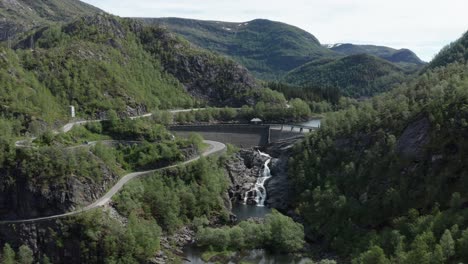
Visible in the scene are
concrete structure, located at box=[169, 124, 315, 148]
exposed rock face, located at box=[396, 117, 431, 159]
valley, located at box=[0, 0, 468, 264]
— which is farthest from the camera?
concrete structure, located at box=[169, 124, 315, 148]

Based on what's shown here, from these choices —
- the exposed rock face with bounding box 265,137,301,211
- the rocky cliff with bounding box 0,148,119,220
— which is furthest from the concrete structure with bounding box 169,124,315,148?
the rocky cliff with bounding box 0,148,119,220

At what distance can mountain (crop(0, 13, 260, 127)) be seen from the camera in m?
116

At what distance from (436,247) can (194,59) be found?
13809cm

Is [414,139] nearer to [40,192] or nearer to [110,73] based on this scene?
[40,192]

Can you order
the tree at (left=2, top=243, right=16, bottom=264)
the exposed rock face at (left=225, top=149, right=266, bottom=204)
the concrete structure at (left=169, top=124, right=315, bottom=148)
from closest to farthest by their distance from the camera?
the tree at (left=2, top=243, right=16, bottom=264) → the exposed rock face at (left=225, top=149, right=266, bottom=204) → the concrete structure at (left=169, top=124, right=315, bottom=148)

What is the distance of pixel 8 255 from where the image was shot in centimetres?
6144

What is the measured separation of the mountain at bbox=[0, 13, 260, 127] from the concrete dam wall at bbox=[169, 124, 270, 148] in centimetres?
2067

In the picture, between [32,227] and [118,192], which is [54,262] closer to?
[32,227]

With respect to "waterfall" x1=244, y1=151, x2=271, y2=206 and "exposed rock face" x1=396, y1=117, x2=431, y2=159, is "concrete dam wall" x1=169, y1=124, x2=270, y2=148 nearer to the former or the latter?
"waterfall" x1=244, y1=151, x2=271, y2=206

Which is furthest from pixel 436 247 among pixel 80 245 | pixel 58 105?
pixel 58 105

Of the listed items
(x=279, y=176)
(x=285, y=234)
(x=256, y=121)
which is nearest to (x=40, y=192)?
(x=285, y=234)

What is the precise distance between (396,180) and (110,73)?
94.8 m

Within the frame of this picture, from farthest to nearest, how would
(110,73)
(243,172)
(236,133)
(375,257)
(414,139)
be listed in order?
(110,73) → (236,133) → (243,172) → (414,139) → (375,257)

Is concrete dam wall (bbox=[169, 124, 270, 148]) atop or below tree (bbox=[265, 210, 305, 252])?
atop
